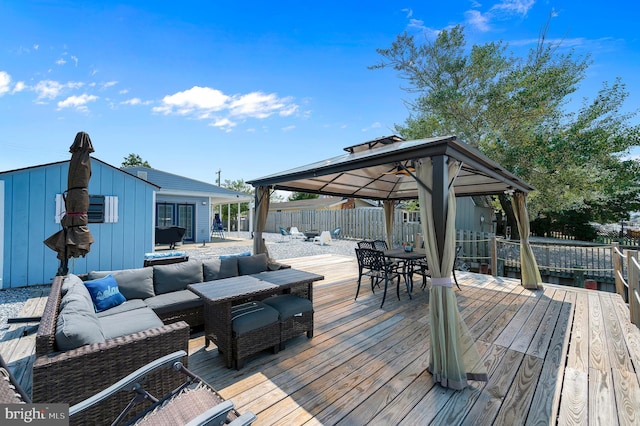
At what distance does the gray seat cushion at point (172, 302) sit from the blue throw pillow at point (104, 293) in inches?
12.6

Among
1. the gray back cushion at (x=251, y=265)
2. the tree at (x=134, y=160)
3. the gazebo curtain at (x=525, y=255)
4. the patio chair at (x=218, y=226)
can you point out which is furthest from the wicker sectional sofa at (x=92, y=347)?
the tree at (x=134, y=160)

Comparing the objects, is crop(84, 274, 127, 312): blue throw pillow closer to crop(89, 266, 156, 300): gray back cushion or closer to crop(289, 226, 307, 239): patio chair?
crop(89, 266, 156, 300): gray back cushion

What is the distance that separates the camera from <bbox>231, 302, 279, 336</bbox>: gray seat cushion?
268cm

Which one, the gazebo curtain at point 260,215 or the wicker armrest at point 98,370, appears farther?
the gazebo curtain at point 260,215

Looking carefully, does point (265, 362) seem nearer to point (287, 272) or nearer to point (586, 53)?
point (287, 272)

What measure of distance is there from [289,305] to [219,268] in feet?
5.35

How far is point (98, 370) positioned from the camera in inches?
69.9

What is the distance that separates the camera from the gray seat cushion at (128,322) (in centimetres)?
241

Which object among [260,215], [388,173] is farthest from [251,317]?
[388,173]

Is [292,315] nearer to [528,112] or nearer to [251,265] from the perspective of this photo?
[251,265]

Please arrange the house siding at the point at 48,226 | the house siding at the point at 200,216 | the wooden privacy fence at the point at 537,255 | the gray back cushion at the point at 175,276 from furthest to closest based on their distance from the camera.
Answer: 1. the house siding at the point at 200,216
2. the house siding at the point at 48,226
3. the wooden privacy fence at the point at 537,255
4. the gray back cushion at the point at 175,276

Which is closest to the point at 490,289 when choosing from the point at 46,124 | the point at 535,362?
the point at 535,362

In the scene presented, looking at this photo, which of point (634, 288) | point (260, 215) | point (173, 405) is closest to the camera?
point (173, 405)

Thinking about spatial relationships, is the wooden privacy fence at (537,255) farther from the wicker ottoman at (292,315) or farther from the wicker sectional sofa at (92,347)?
the wicker sectional sofa at (92,347)
